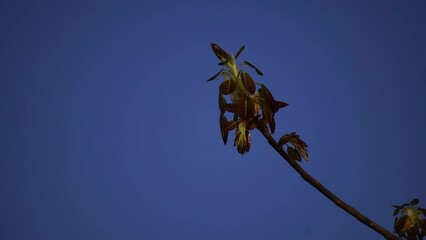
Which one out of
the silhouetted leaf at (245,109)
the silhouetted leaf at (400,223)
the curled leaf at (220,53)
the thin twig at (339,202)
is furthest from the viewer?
the silhouetted leaf at (400,223)

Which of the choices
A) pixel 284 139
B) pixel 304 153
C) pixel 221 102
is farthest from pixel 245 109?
pixel 304 153

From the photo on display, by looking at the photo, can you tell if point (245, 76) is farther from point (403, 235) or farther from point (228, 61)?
point (403, 235)

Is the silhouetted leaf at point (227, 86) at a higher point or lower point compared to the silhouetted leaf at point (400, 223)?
higher

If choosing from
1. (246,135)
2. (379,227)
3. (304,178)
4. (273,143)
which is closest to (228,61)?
(246,135)

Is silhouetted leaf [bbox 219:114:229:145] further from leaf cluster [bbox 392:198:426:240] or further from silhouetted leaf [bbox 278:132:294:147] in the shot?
leaf cluster [bbox 392:198:426:240]

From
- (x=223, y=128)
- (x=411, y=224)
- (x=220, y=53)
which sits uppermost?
(x=220, y=53)

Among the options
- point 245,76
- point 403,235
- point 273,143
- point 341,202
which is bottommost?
point 403,235

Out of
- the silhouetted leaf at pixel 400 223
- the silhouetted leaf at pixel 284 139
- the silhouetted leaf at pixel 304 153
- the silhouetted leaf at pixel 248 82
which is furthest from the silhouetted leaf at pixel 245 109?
the silhouetted leaf at pixel 400 223

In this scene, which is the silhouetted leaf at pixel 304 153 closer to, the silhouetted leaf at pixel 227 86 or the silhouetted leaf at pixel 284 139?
the silhouetted leaf at pixel 284 139

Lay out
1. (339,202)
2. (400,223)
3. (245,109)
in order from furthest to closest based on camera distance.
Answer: (400,223) → (245,109) → (339,202)

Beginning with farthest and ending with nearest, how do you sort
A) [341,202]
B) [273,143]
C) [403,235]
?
1. [403,235]
2. [273,143]
3. [341,202]

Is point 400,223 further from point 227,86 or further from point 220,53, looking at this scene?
point 220,53
